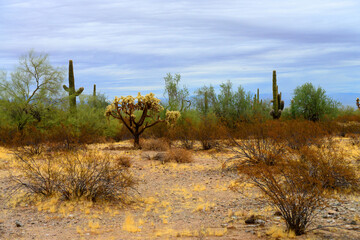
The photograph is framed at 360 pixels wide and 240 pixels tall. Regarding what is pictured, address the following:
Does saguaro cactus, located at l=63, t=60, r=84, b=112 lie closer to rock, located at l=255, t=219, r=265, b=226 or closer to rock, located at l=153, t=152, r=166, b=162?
rock, located at l=153, t=152, r=166, b=162

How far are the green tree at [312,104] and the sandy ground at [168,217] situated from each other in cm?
2574

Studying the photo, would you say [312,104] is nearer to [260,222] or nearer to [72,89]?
[72,89]

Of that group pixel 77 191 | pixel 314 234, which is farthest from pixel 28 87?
pixel 314 234

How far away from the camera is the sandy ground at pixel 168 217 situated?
20.5 ft

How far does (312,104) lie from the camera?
34.0m

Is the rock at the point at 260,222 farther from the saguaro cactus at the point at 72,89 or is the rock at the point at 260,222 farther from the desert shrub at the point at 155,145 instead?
the saguaro cactus at the point at 72,89

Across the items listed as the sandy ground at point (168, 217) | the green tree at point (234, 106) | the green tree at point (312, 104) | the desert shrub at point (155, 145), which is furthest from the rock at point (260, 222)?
the green tree at point (312, 104)

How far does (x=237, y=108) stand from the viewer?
28625 mm

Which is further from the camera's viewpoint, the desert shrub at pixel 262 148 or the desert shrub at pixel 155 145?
the desert shrub at pixel 155 145

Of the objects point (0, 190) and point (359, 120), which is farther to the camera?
point (359, 120)

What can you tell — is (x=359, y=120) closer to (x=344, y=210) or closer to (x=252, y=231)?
(x=344, y=210)

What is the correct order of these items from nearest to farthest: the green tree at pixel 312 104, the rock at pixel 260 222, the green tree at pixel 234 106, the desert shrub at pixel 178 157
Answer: the rock at pixel 260 222
the desert shrub at pixel 178 157
the green tree at pixel 234 106
the green tree at pixel 312 104

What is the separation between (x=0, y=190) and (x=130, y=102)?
33.1ft

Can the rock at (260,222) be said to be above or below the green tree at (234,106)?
below
